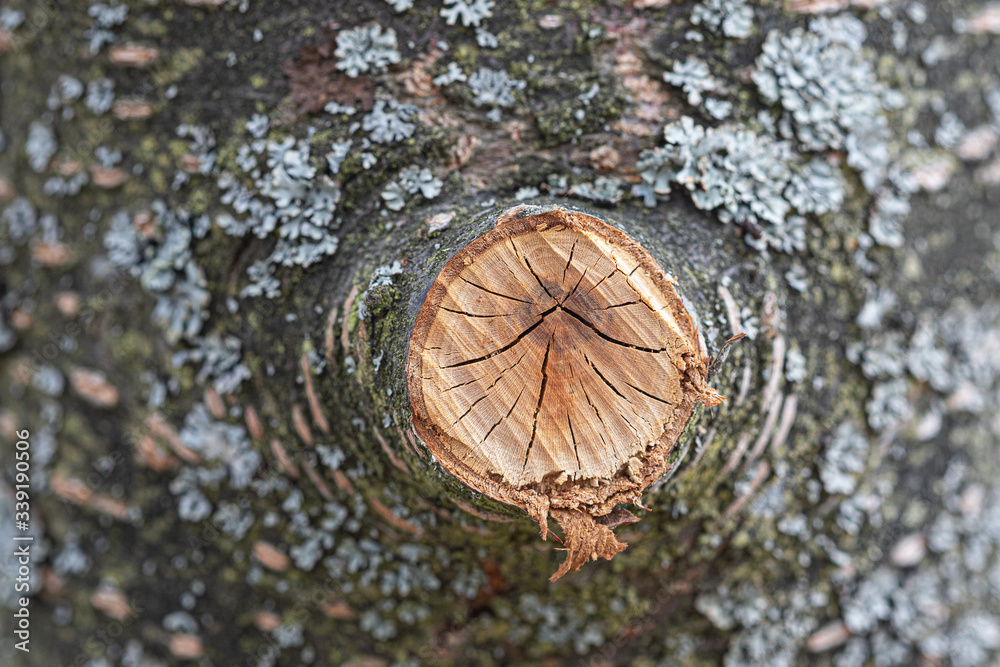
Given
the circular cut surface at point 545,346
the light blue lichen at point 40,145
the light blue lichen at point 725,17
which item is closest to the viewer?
the circular cut surface at point 545,346

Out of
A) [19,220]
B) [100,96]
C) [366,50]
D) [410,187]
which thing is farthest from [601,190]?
[19,220]

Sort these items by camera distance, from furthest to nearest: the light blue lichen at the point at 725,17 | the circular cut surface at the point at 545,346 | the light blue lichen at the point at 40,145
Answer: the light blue lichen at the point at 40,145, the light blue lichen at the point at 725,17, the circular cut surface at the point at 545,346

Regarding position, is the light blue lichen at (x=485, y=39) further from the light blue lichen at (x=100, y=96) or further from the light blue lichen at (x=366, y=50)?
the light blue lichen at (x=100, y=96)

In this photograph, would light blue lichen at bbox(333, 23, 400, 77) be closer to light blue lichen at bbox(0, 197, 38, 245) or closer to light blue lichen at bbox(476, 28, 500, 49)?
light blue lichen at bbox(476, 28, 500, 49)

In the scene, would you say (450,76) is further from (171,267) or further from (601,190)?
(171,267)

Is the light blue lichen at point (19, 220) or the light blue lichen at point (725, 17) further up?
the light blue lichen at point (725, 17)

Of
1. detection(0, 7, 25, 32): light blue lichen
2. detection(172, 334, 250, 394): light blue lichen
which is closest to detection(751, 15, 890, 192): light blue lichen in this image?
detection(172, 334, 250, 394): light blue lichen

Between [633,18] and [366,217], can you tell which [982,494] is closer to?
[633,18]

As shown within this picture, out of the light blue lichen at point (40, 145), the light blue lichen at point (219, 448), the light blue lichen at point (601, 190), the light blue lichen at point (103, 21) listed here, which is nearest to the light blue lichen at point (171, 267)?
the light blue lichen at point (219, 448)
